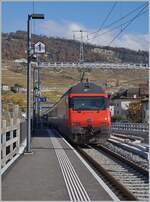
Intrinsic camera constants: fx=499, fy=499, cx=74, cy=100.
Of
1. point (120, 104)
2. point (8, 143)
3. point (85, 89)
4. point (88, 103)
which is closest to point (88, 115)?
point (88, 103)

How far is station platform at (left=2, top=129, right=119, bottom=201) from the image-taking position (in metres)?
10.1

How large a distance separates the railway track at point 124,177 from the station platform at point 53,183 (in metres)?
0.32

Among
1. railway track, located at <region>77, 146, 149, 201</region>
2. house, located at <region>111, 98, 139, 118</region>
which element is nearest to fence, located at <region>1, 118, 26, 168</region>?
railway track, located at <region>77, 146, 149, 201</region>

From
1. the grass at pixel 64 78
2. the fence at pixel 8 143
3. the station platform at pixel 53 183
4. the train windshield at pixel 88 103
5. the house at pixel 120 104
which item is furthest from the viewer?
the grass at pixel 64 78

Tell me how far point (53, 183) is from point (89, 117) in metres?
14.9

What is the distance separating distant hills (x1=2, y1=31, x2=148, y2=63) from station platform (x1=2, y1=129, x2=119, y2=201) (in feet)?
183

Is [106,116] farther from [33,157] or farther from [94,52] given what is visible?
[94,52]

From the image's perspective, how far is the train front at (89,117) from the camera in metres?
26.5

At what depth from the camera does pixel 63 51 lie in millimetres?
105750

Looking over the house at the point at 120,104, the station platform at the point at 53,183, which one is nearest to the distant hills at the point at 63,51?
the house at the point at 120,104

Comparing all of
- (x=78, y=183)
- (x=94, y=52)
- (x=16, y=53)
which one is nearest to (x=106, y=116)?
(x=78, y=183)

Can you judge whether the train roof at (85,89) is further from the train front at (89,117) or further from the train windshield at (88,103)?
the train windshield at (88,103)

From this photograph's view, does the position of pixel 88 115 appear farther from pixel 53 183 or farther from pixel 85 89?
pixel 53 183

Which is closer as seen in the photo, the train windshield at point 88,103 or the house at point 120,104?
the train windshield at point 88,103
